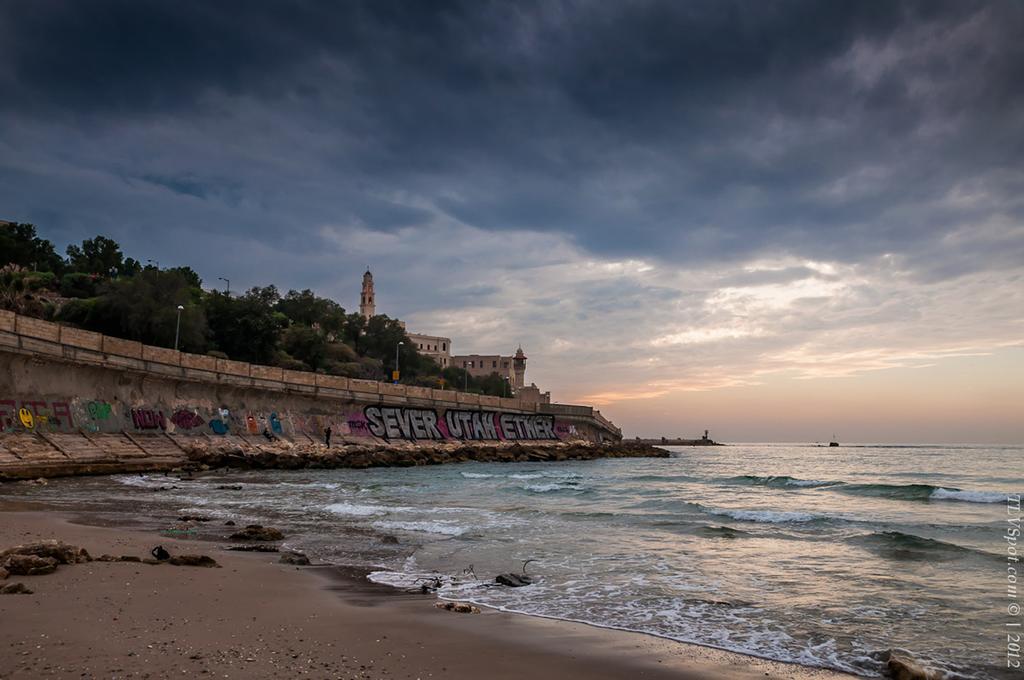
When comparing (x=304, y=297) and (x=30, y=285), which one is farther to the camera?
(x=304, y=297)

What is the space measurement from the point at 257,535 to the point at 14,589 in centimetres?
702

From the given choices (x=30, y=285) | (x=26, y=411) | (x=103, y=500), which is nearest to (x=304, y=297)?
(x=30, y=285)

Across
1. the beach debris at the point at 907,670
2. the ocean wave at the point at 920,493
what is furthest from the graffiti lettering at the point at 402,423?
the beach debris at the point at 907,670

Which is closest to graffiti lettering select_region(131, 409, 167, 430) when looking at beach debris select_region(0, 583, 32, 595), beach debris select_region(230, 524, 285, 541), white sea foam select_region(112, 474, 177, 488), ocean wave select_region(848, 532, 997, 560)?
white sea foam select_region(112, 474, 177, 488)

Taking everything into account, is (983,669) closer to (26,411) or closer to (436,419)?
(26,411)

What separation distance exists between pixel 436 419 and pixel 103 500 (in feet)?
170

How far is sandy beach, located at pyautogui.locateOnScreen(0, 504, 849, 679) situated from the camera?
5.62 metres

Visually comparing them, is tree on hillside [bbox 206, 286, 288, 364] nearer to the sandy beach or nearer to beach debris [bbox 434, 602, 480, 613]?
the sandy beach

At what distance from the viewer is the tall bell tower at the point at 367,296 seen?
194m

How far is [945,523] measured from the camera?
19500 millimetres

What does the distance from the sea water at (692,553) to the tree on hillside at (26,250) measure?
2788 inches

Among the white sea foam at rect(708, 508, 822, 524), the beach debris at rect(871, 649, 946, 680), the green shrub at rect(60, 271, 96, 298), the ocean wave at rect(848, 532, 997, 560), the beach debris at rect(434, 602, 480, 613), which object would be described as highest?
the green shrub at rect(60, 271, 96, 298)

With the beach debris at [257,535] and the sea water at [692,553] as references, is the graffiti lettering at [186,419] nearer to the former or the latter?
the sea water at [692,553]

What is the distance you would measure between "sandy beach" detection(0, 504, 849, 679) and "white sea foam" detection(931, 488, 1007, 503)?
1011 inches
